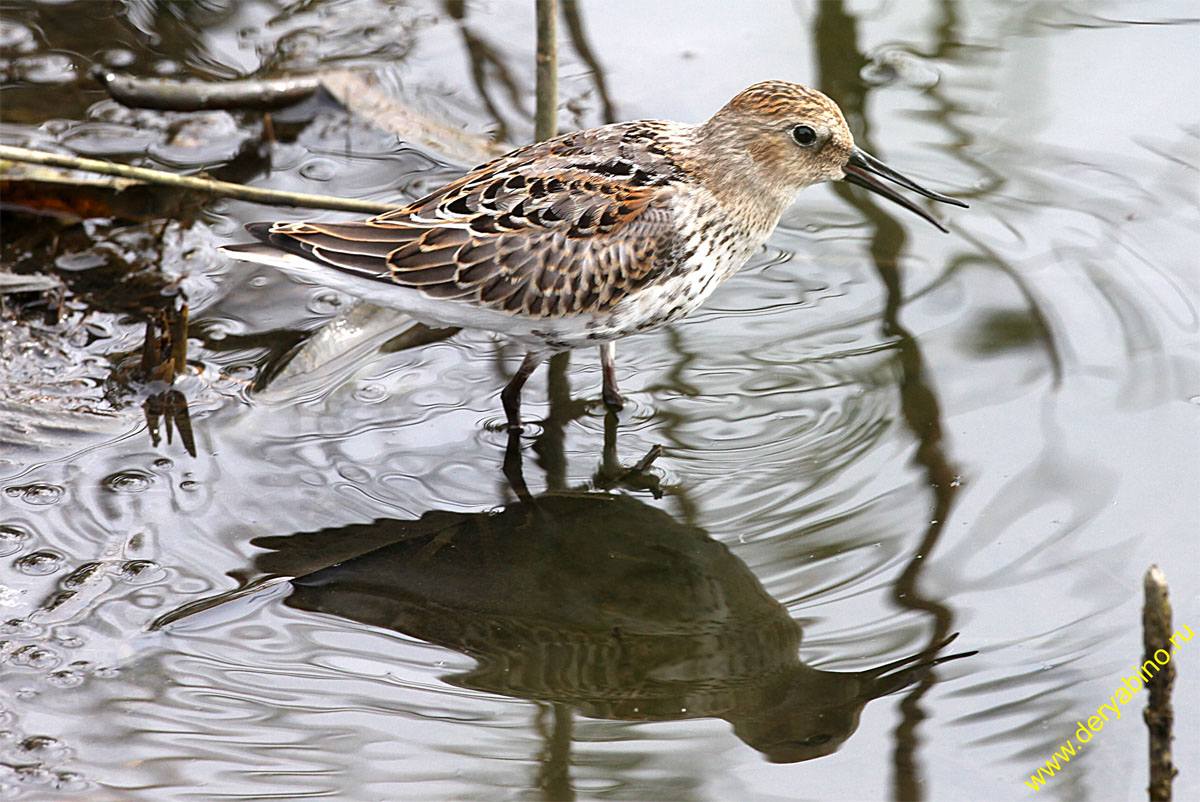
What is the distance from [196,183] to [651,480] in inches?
102

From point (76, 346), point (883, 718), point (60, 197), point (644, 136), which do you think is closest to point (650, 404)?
point (644, 136)

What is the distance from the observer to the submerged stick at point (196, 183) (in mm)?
5836

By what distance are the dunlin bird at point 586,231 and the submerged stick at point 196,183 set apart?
71 cm

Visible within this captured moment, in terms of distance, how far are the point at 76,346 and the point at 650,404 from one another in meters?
2.70

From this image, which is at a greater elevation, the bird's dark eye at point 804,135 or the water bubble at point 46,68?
the water bubble at point 46,68

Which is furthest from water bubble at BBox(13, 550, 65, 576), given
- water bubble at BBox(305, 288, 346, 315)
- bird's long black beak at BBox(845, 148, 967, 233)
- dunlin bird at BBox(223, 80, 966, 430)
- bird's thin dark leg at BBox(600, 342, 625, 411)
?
bird's long black beak at BBox(845, 148, 967, 233)

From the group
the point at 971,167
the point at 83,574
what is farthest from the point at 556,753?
the point at 971,167

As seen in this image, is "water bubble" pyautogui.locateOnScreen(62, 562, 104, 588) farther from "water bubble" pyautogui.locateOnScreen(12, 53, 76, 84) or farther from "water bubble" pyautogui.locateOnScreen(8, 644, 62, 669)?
"water bubble" pyautogui.locateOnScreen(12, 53, 76, 84)

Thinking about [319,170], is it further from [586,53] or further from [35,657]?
[35,657]

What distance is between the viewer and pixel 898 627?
4664 millimetres

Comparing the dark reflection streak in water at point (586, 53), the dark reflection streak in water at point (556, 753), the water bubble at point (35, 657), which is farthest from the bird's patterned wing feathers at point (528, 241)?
the dark reflection streak in water at point (586, 53)

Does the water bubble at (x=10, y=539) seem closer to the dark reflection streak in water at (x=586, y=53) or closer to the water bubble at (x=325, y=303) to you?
the water bubble at (x=325, y=303)

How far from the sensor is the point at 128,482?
17.4 feet

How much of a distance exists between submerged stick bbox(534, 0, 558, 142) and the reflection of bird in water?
225 cm
